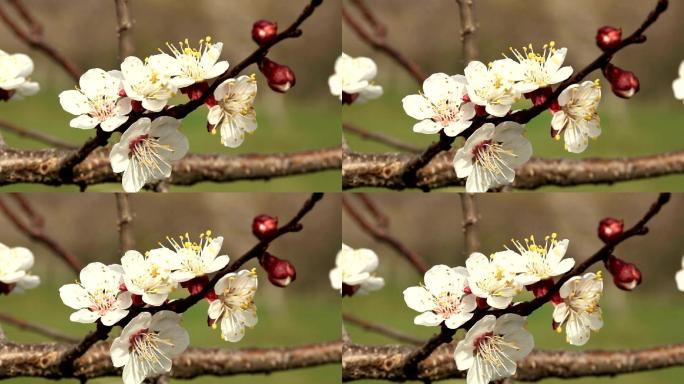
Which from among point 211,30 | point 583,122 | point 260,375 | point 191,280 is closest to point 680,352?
point 583,122

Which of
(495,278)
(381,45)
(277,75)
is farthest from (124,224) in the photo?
(495,278)

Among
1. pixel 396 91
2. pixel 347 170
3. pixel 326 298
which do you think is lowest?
pixel 326 298

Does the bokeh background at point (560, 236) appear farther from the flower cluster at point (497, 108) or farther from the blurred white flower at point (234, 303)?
the blurred white flower at point (234, 303)

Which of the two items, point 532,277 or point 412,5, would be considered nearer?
point 532,277

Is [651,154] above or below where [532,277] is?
above

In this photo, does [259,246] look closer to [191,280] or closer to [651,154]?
[191,280]

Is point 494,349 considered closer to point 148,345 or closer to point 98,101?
point 148,345

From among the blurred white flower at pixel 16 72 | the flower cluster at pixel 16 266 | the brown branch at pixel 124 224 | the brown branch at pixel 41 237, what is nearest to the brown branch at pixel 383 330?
the brown branch at pixel 124 224
